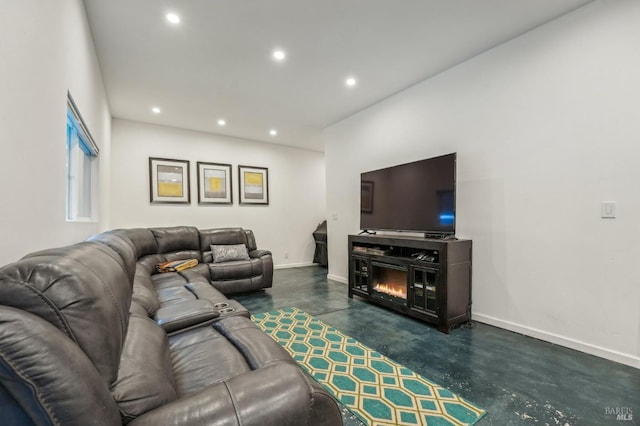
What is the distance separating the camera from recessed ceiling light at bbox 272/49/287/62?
8.91 feet

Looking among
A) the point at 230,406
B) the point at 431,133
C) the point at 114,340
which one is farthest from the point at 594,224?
the point at 114,340

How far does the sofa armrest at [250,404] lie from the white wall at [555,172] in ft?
8.19

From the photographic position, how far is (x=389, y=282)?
10.9 ft

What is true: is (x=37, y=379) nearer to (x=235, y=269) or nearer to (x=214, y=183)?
(x=235, y=269)

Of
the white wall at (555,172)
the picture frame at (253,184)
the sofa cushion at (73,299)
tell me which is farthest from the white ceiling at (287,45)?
the sofa cushion at (73,299)

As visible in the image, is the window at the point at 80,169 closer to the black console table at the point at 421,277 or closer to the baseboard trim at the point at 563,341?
the black console table at the point at 421,277

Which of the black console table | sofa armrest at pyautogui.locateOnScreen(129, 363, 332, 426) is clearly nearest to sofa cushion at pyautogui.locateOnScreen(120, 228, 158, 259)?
the black console table

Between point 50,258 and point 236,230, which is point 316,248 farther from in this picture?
point 50,258

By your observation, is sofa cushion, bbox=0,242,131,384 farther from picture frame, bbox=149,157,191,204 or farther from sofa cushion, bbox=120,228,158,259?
picture frame, bbox=149,157,191,204

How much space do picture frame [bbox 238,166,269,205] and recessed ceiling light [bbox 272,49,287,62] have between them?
3.06 meters

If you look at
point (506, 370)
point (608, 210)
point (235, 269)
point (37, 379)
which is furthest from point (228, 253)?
point (608, 210)

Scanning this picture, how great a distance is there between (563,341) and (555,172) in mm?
1432

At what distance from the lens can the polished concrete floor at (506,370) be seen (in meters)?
1.55

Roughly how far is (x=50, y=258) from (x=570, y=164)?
10.7 ft
